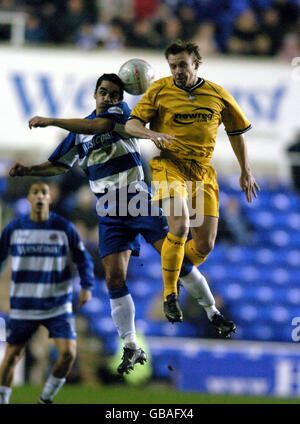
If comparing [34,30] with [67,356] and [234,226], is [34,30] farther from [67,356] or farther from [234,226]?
[67,356]

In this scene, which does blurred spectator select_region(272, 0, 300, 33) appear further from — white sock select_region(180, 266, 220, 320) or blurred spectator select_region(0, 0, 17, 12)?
white sock select_region(180, 266, 220, 320)

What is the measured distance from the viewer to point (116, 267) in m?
5.50

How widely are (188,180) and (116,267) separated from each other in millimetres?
849

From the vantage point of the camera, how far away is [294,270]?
1127 cm

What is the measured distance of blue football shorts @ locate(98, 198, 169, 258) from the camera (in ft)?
17.9

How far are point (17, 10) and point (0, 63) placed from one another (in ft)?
3.91

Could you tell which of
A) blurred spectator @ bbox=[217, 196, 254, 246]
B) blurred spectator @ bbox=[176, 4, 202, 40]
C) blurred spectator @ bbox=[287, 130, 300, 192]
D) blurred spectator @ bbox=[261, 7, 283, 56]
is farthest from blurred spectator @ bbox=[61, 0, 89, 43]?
blurred spectator @ bbox=[287, 130, 300, 192]

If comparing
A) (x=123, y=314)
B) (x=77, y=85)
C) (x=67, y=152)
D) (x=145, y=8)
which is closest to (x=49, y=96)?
(x=77, y=85)

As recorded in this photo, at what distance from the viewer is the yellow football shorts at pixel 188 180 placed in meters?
5.16

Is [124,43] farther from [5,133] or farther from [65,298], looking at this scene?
[65,298]

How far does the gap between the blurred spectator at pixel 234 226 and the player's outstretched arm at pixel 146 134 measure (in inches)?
230

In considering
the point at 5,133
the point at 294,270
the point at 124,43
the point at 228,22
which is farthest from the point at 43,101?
the point at 294,270

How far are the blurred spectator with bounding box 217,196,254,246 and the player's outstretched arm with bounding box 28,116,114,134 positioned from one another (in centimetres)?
565

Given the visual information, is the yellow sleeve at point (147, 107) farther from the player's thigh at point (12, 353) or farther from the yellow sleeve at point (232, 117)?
the player's thigh at point (12, 353)
